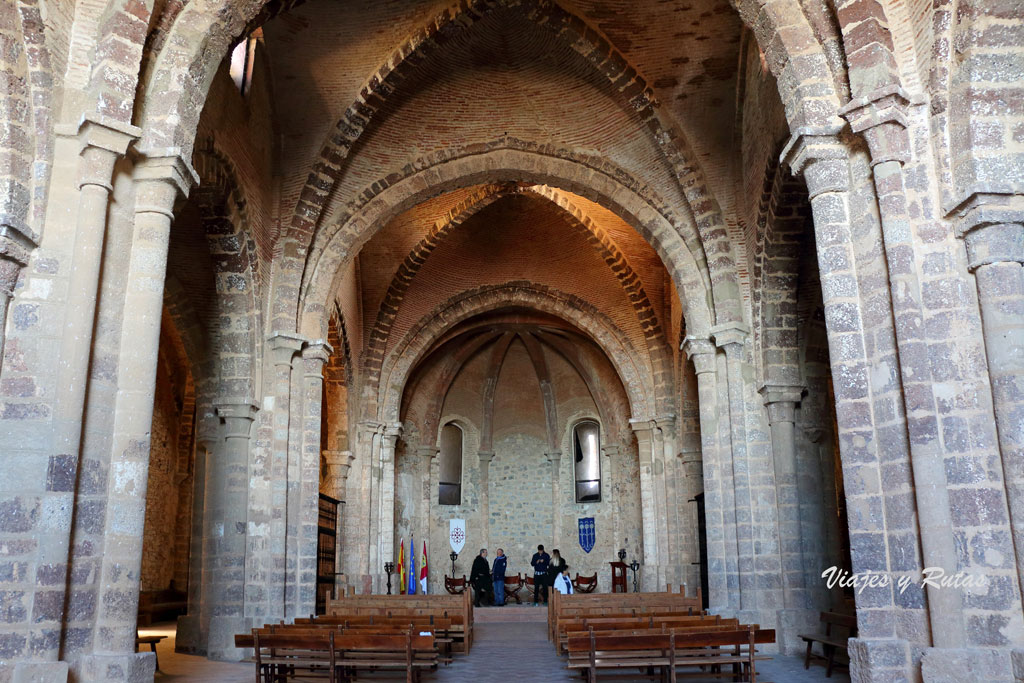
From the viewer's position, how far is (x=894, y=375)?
6703mm

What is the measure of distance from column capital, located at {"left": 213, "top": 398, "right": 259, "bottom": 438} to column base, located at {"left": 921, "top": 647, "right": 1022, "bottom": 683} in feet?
29.6

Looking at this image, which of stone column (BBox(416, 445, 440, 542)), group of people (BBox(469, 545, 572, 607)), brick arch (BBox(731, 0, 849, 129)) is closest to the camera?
brick arch (BBox(731, 0, 849, 129))

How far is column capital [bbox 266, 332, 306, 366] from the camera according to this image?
1278 centimetres

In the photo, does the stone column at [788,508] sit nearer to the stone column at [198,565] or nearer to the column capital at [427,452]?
the stone column at [198,565]

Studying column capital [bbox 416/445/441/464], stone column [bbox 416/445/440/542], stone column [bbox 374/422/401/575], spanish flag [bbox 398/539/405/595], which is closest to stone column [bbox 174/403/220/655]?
stone column [bbox 374/422/401/575]

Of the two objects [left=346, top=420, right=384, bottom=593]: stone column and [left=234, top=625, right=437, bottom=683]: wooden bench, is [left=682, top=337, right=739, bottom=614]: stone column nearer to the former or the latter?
[left=234, top=625, right=437, bottom=683]: wooden bench

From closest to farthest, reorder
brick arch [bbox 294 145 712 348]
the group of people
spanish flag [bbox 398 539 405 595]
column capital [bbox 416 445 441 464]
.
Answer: brick arch [bbox 294 145 712 348] < spanish flag [bbox 398 539 405 595] < the group of people < column capital [bbox 416 445 441 464]

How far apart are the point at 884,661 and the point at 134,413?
5910mm

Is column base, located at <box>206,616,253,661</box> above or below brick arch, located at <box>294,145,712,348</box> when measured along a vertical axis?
below

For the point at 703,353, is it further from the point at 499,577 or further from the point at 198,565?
the point at 499,577

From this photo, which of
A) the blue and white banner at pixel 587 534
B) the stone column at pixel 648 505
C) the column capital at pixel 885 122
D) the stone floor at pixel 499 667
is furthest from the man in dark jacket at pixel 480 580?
the column capital at pixel 885 122

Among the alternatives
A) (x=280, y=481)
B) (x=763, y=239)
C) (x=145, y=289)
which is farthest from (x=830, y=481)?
(x=145, y=289)

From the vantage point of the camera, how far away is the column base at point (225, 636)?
11.4 m

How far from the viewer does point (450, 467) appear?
25.0 m
